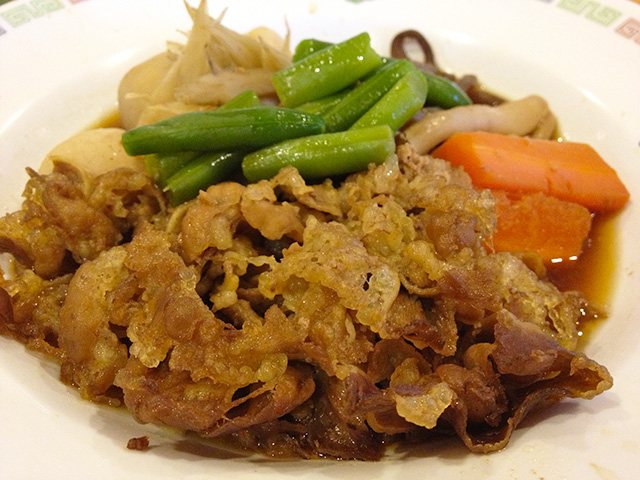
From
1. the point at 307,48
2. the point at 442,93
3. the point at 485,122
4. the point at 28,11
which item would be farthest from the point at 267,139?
the point at 28,11

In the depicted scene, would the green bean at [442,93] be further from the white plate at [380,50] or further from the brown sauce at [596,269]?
the brown sauce at [596,269]

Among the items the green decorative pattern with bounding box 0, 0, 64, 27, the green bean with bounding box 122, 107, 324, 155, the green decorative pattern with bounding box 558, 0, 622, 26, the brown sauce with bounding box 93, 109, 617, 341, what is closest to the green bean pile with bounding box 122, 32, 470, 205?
the green bean with bounding box 122, 107, 324, 155

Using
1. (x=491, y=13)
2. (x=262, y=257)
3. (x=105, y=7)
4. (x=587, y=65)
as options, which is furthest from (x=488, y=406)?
(x=105, y=7)

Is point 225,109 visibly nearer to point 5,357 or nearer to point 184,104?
point 184,104

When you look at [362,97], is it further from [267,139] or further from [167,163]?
[167,163]

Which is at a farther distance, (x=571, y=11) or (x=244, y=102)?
(x=571, y=11)

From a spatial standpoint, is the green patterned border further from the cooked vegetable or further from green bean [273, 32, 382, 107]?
green bean [273, 32, 382, 107]
